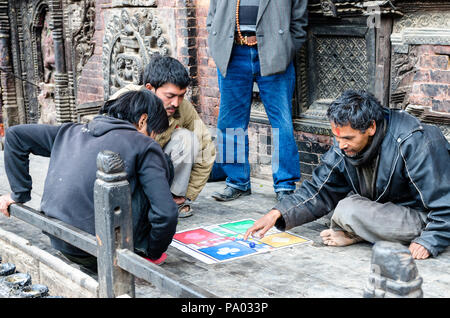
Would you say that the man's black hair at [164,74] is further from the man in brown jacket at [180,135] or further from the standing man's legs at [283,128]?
the standing man's legs at [283,128]

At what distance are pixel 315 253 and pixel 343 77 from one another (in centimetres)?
191

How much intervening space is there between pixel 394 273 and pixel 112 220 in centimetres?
123

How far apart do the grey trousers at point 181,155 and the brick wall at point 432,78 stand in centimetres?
164

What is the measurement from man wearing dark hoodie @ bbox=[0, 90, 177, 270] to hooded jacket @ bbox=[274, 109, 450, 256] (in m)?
0.93

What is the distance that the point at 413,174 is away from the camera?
3.41 metres

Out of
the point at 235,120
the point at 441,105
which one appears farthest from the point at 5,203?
the point at 441,105

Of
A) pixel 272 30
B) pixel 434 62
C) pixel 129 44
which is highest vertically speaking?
pixel 272 30

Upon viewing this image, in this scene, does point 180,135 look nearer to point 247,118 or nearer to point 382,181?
point 247,118

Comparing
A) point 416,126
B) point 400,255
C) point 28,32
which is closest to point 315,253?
point 416,126

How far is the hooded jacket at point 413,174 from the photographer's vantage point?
11.1 feet

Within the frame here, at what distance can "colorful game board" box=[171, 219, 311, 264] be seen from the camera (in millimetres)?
3664

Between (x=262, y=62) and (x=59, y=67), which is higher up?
(x=262, y=62)
